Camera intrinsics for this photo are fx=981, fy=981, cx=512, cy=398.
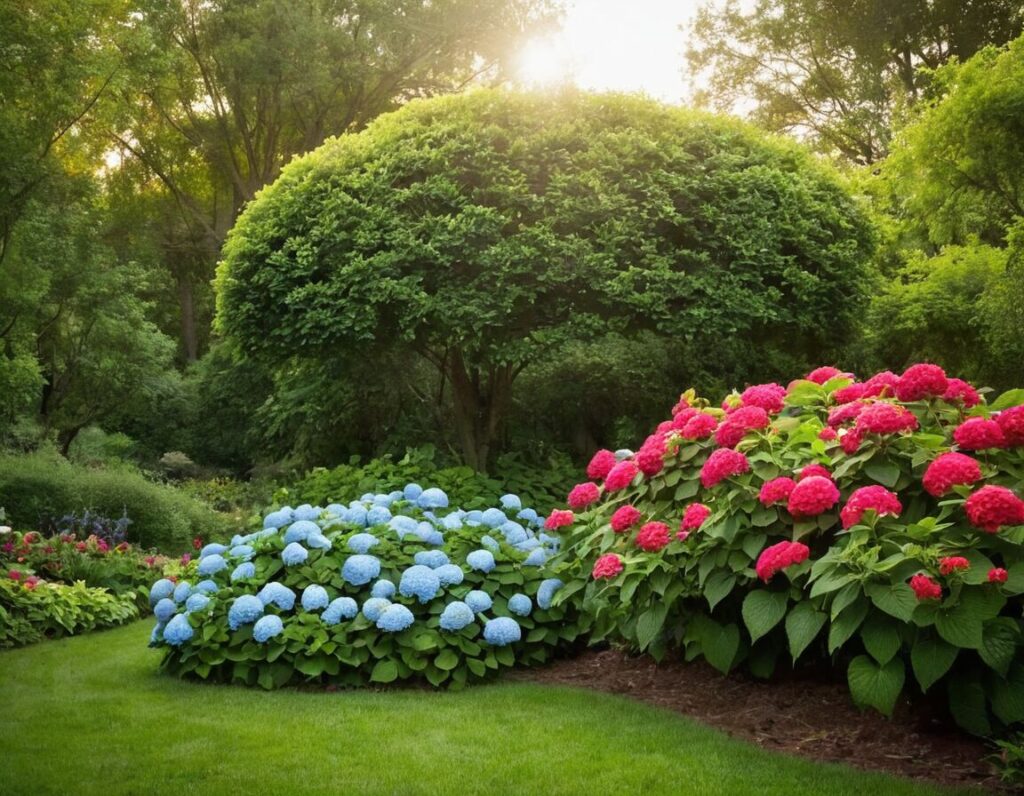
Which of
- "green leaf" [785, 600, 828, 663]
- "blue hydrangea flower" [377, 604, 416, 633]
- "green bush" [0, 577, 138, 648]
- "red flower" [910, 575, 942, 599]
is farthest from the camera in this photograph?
"green bush" [0, 577, 138, 648]

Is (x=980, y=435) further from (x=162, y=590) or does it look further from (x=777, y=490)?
(x=162, y=590)

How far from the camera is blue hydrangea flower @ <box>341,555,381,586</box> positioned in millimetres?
5168

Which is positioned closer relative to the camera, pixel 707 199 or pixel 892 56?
pixel 707 199

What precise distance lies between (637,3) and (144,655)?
14.1 metres

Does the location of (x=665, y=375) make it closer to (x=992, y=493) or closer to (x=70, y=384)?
(x=992, y=493)

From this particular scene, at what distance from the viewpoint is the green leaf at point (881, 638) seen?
3.42 meters

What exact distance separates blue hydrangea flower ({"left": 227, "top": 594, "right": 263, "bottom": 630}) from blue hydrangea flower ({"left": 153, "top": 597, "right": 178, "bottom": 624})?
0.54 m

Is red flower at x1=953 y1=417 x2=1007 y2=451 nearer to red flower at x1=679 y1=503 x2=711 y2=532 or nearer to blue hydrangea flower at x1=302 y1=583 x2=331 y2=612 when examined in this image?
red flower at x1=679 y1=503 x2=711 y2=532

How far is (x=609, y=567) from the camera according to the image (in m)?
4.42

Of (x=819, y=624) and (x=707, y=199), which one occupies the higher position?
(x=707, y=199)

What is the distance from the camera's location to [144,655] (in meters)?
6.10

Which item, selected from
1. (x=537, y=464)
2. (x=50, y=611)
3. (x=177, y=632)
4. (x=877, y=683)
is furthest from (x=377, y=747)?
(x=537, y=464)

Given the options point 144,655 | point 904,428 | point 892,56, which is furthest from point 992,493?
point 892,56

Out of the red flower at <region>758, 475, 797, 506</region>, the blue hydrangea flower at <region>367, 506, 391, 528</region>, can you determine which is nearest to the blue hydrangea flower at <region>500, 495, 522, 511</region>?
the blue hydrangea flower at <region>367, 506, 391, 528</region>
